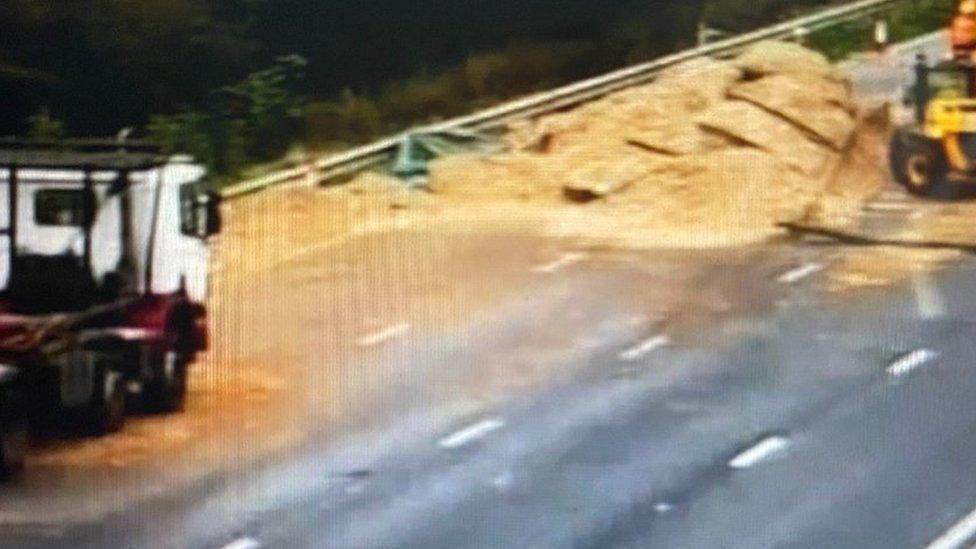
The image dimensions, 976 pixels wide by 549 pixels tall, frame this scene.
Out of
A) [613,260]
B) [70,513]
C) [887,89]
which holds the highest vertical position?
[887,89]

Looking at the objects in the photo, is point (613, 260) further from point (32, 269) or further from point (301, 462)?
point (32, 269)

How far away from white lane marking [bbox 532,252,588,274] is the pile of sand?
0.12 ft

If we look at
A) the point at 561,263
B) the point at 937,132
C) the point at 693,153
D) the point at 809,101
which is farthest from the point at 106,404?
the point at 937,132

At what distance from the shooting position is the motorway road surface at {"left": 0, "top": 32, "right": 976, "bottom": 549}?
3.30 metres

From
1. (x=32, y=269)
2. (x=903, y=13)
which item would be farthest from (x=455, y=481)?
(x=903, y=13)

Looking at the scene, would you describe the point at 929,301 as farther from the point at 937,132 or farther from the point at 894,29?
the point at 894,29

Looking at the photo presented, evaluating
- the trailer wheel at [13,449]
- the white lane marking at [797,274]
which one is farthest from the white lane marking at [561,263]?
the trailer wheel at [13,449]

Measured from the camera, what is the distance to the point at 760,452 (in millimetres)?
3352

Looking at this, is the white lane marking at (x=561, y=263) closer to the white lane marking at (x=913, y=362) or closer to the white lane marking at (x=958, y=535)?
the white lane marking at (x=913, y=362)

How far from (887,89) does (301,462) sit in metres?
0.86

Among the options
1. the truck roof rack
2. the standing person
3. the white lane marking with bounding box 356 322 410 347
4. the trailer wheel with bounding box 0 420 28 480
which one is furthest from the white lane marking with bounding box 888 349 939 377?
the trailer wheel with bounding box 0 420 28 480

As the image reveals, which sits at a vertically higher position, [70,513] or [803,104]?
[803,104]

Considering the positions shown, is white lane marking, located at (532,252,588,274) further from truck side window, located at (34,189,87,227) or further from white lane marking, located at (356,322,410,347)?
truck side window, located at (34,189,87,227)

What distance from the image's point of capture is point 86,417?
3387 millimetres
